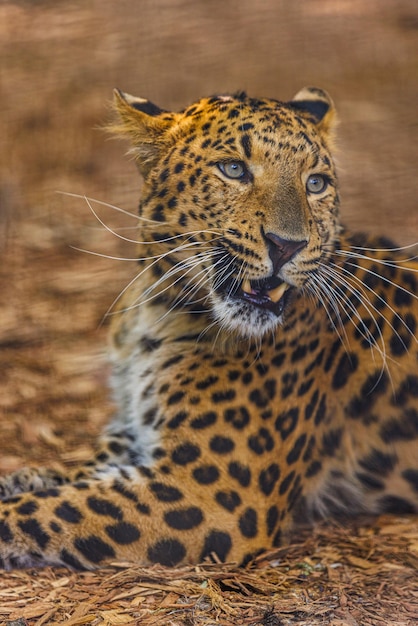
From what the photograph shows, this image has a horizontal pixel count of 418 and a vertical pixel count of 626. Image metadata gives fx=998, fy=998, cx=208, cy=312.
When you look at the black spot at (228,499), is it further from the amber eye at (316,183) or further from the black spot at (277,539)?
the amber eye at (316,183)

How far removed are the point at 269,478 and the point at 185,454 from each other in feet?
1.40

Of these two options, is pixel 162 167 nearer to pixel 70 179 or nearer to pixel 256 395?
pixel 256 395

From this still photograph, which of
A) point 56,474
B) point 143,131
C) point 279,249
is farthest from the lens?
point 56,474

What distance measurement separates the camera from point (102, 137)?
7.98 m

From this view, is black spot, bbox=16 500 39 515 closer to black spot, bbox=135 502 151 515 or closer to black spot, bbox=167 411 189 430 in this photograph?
black spot, bbox=135 502 151 515

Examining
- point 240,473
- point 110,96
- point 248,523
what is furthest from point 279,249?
point 110,96

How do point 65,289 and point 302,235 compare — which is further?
point 65,289

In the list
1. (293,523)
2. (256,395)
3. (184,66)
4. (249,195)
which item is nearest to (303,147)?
(249,195)

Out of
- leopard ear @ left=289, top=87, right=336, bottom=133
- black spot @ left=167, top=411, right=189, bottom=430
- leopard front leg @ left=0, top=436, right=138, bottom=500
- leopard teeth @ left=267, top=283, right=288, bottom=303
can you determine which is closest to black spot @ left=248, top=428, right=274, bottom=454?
black spot @ left=167, top=411, right=189, bottom=430

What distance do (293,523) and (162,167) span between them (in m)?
1.87

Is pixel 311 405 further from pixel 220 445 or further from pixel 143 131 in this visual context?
pixel 143 131

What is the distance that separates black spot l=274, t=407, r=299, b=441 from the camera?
4762mm

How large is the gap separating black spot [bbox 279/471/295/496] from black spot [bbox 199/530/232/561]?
392 millimetres

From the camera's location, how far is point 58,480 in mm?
5332
